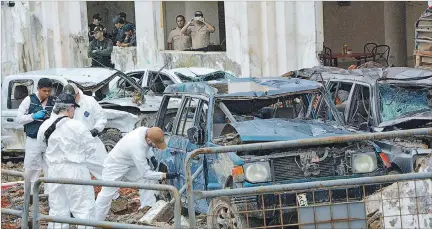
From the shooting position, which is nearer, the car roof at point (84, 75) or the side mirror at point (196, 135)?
the side mirror at point (196, 135)

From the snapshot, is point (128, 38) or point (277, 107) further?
point (128, 38)

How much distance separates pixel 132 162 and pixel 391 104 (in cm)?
343

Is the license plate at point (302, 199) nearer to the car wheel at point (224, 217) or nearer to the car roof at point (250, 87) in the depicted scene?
the car wheel at point (224, 217)

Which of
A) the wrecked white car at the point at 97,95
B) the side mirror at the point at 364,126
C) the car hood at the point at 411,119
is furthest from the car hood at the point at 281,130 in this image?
the wrecked white car at the point at 97,95

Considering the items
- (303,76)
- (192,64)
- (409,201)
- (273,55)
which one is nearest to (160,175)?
(409,201)

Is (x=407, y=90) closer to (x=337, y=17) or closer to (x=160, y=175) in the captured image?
(x=160, y=175)

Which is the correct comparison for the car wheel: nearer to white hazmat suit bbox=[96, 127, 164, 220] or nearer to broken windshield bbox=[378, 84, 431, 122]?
white hazmat suit bbox=[96, 127, 164, 220]

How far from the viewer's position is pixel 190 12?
29750mm

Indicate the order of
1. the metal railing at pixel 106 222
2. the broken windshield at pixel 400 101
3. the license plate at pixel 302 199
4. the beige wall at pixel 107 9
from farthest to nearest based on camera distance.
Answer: the beige wall at pixel 107 9 < the broken windshield at pixel 400 101 < the license plate at pixel 302 199 < the metal railing at pixel 106 222

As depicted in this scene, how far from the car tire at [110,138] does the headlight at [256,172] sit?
7.14 meters

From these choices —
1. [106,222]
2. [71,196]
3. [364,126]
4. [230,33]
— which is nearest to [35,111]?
[71,196]

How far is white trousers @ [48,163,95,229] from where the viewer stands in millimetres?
11078

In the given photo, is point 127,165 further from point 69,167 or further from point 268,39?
point 268,39

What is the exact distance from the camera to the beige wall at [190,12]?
97.9ft
